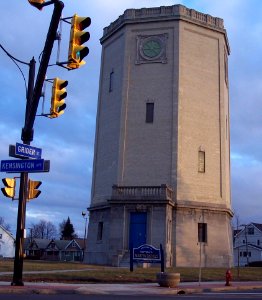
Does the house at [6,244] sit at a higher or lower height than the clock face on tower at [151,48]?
lower

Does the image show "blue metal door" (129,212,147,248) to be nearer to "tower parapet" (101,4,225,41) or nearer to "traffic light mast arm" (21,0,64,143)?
"tower parapet" (101,4,225,41)

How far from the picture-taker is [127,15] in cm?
4869

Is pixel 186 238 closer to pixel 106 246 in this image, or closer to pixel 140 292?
pixel 106 246

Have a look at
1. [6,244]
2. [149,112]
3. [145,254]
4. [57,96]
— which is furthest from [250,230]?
[57,96]

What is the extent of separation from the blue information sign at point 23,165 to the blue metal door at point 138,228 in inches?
878

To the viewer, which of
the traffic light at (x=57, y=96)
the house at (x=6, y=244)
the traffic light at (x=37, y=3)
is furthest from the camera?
the house at (x=6, y=244)

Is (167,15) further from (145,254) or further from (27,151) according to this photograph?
(27,151)

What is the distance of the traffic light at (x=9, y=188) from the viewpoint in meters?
17.1

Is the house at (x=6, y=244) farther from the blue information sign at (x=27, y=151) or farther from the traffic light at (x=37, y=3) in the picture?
the traffic light at (x=37, y=3)

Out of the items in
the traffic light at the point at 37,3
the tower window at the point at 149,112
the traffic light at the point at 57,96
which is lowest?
the traffic light at the point at 57,96

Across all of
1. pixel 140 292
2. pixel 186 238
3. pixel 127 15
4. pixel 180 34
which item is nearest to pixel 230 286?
pixel 140 292

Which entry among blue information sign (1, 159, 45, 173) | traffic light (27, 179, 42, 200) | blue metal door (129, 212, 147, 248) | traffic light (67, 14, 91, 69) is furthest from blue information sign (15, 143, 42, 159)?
blue metal door (129, 212, 147, 248)

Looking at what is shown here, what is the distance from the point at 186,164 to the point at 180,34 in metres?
12.4

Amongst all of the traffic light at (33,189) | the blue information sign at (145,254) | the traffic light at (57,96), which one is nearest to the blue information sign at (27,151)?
the traffic light at (33,189)
